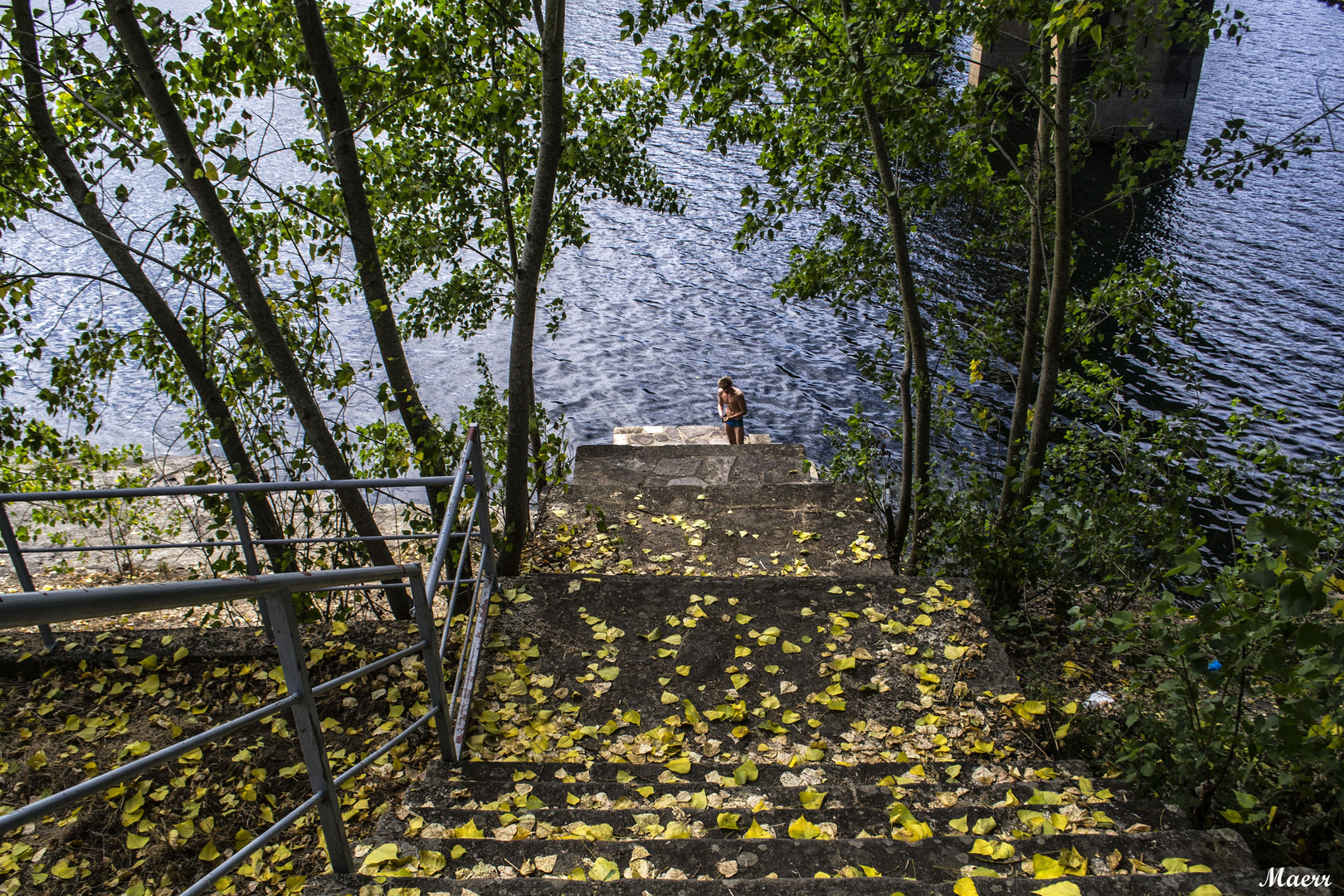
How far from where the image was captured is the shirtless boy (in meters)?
11.9

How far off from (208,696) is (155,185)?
20.9m

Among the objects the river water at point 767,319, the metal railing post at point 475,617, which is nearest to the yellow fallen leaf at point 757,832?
the metal railing post at point 475,617

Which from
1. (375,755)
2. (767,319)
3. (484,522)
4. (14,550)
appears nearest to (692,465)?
(484,522)

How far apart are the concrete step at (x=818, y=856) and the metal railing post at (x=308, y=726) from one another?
301 mm

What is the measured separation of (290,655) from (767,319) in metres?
18.7

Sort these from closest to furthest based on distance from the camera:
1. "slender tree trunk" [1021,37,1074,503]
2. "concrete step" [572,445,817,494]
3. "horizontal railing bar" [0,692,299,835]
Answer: "horizontal railing bar" [0,692,299,835]
"slender tree trunk" [1021,37,1074,503]
"concrete step" [572,445,817,494]

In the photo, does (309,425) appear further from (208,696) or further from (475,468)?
(208,696)

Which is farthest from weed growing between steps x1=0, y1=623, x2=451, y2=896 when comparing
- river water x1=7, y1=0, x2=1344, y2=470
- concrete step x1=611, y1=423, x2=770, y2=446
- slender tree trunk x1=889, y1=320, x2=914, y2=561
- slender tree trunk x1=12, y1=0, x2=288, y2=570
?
river water x1=7, y1=0, x2=1344, y2=470

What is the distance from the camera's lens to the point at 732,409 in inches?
471

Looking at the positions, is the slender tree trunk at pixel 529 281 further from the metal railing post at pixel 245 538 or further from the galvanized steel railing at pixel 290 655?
the metal railing post at pixel 245 538

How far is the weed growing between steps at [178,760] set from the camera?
3.21 m

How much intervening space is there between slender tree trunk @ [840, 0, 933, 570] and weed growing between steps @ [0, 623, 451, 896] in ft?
15.1

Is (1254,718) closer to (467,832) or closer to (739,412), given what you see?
(467,832)

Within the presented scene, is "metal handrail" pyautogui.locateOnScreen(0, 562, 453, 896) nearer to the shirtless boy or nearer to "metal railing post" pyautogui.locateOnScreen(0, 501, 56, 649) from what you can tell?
"metal railing post" pyautogui.locateOnScreen(0, 501, 56, 649)
